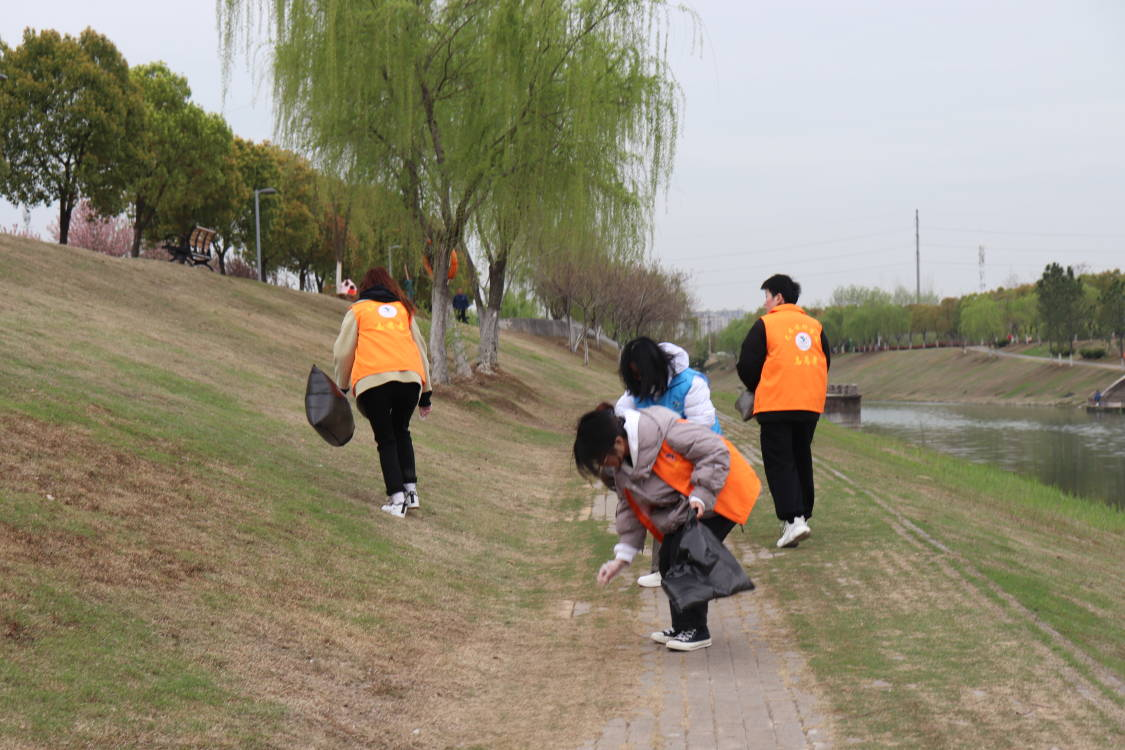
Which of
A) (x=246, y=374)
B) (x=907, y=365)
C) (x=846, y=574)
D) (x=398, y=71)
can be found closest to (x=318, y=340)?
(x=398, y=71)

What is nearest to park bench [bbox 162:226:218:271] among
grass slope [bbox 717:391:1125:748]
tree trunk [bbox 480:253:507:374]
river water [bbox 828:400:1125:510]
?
tree trunk [bbox 480:253:507:374]

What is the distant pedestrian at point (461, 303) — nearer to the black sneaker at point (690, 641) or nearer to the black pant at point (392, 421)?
the black pant at point (392, 421)

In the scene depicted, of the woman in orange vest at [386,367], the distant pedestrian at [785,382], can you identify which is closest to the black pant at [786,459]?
the distant pedestrian at [785,382]

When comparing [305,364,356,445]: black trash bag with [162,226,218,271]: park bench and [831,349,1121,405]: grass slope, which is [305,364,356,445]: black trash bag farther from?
[831,349,1121,405]: grass slope

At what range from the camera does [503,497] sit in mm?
11359

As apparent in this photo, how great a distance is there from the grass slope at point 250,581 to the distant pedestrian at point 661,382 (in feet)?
4.01

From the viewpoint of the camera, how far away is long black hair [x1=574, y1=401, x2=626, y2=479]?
5.15 meters

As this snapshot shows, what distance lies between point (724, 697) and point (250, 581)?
8.28 ft

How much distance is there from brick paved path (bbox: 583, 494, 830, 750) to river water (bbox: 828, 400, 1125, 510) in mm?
17671

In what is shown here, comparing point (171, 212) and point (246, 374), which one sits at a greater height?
point (171, 212)

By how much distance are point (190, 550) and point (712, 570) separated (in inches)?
107

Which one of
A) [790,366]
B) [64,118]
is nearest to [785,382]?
[790,366]

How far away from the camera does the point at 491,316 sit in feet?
86.7

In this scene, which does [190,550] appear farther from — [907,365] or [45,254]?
[907,365]
